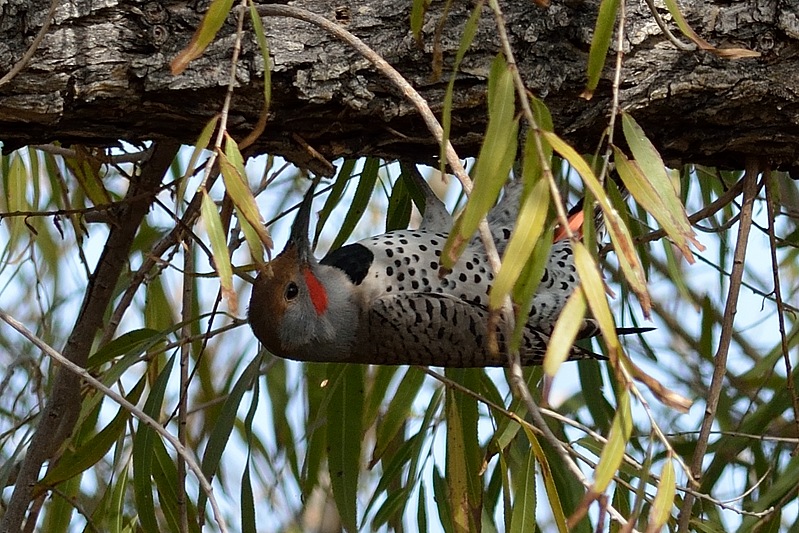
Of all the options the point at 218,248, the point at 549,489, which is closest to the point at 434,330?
the point at 549,489

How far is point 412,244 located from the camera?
2.65m

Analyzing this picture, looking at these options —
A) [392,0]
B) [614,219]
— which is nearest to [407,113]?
[392,0]

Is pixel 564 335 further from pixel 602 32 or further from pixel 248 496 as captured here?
pixel 248 496

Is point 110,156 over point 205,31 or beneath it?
over

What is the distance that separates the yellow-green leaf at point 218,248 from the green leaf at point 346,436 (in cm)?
126

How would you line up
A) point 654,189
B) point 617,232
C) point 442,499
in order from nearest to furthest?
point 617,232, point 654,189, point 442,499

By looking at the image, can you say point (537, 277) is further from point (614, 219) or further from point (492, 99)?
point (492, 99)

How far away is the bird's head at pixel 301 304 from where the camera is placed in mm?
2654

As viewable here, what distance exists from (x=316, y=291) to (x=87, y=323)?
0.56m

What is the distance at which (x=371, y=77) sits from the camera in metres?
1.95

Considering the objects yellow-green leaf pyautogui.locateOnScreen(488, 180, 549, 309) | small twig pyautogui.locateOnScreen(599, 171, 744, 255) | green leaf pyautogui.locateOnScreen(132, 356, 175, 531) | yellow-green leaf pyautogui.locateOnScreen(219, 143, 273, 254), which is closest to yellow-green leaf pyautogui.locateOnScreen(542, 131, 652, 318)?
yellow-green leaf pyautogui.locateOnScreen(488, 180, 549, 309)

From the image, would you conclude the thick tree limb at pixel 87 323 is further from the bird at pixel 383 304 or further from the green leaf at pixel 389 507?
the green leaf at pixel 389 507

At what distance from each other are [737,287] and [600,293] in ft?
3.57

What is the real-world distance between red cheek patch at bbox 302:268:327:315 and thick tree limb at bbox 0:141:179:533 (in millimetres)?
454
